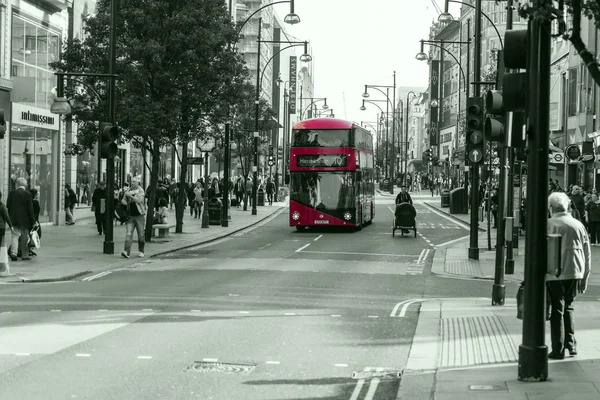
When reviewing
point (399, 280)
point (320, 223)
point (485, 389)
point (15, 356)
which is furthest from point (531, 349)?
point (320, 223)

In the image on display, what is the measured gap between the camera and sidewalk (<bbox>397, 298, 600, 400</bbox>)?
783 centimetres

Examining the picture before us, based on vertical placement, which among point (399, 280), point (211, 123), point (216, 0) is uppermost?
point (216, 0)

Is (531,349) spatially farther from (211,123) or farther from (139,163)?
(139,163)

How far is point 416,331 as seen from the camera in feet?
38.5

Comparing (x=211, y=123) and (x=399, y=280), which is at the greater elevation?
(x=211, y=123)

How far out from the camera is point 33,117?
33.7 meters

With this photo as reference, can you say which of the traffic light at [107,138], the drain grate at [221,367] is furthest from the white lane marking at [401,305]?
the traffic light at [107,138]

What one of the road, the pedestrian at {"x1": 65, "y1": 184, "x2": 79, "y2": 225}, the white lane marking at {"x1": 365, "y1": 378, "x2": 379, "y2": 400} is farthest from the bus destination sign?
the white lane marking at {"x1": 365, "y1": 378, "x2": 379, "y2": 400}

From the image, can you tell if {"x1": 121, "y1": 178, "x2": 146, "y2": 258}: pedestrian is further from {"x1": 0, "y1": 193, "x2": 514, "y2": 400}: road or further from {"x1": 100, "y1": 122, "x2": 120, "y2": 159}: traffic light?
{"x1": 100, "y1": 122, "x2": 120, "y2": 159}: traffic light

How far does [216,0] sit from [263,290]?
15.4 m

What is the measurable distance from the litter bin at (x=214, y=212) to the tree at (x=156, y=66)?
984cm

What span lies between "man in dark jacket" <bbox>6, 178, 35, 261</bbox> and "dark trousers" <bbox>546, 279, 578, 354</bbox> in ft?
48.7

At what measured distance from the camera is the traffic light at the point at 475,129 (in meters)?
18.8

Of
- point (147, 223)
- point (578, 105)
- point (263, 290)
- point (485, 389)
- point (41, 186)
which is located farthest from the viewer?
point (578, 105)
